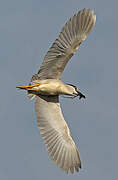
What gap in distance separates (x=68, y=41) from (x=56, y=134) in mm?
2563

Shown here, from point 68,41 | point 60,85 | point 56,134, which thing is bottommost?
point 56,134

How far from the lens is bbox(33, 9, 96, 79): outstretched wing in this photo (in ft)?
66.9

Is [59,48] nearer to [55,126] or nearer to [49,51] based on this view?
[49,51]

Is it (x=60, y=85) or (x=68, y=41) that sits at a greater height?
(x=68, y=41)

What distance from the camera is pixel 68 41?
67.1 feet

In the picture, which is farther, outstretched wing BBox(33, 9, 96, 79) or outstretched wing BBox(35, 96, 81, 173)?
outstretched wing BBox(33, 9, 96, 79)

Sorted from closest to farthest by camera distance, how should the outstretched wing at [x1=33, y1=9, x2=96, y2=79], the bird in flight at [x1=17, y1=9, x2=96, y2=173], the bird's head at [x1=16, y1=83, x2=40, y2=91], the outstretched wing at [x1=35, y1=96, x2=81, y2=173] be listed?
the outstretched wing at [x1=35, y1=96, x2=81, y2=173]
the bird in flight at [x1=17, y1=9, x2=96, y2=173]
the outstretched wing at [x1=33, y1=9, x2=96, y2=79]
the bird's head at [x1=16, y1=83, x2=40, y2=91]

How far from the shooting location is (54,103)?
69.3ft

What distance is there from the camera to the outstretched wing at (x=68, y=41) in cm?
2041

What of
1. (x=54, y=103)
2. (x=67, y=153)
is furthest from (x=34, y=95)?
(x=67, y=153)

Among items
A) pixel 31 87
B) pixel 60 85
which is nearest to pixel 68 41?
pixel 60 85

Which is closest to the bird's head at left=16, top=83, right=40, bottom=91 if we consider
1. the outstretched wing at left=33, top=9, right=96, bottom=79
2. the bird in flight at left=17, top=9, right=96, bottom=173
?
the bird in flight at left=17, top=9, right=96, bottom=173

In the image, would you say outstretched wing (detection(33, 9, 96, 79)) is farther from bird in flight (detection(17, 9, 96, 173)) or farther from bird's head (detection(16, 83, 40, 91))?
bird's head (detection(16, 83, 40, 91))

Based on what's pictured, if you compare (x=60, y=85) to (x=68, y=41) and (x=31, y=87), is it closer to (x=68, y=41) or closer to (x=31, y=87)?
(x=31, y=87)
